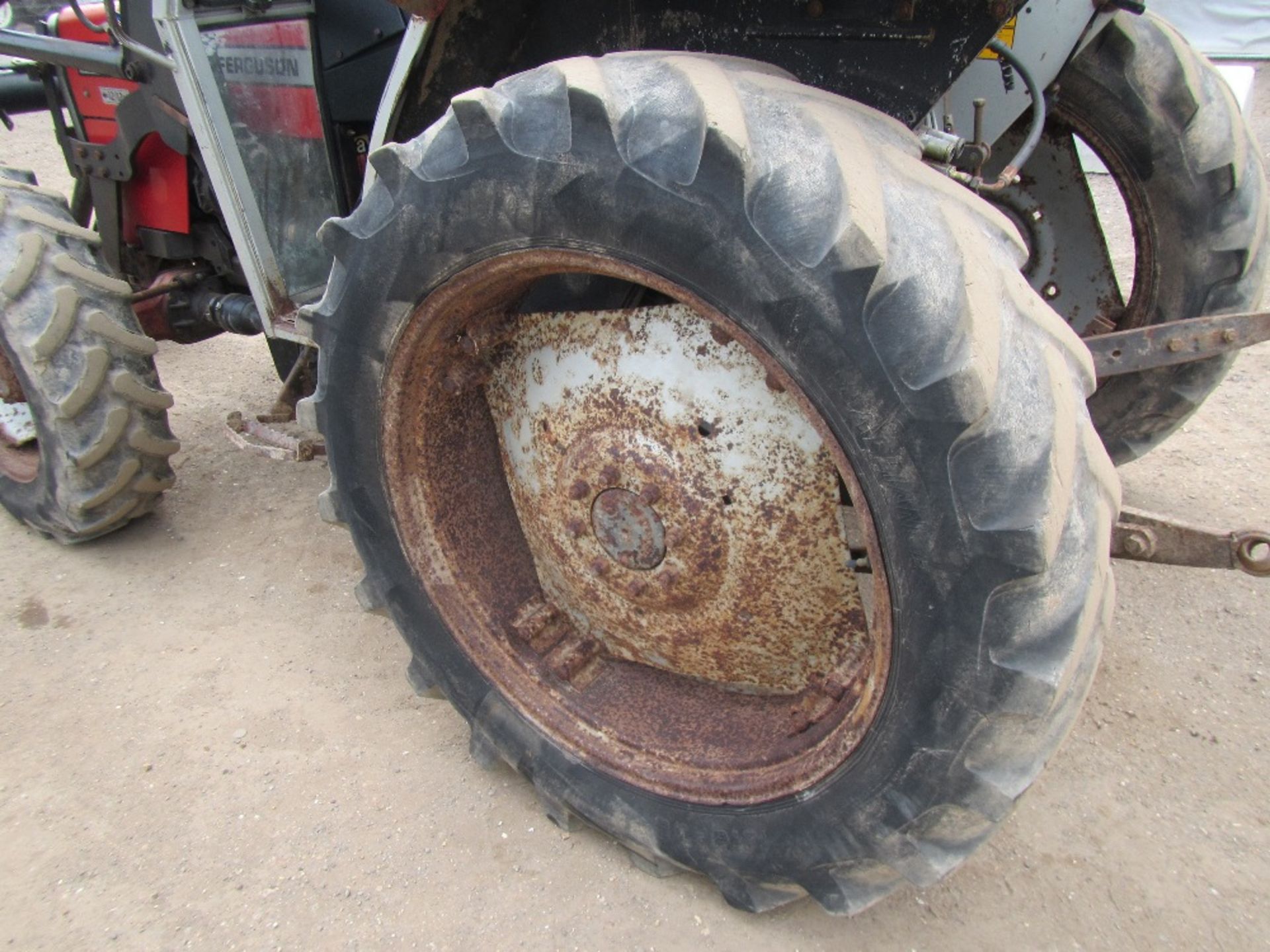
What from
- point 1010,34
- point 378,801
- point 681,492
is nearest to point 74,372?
point 378,801

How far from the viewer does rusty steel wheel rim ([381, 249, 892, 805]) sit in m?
1.59

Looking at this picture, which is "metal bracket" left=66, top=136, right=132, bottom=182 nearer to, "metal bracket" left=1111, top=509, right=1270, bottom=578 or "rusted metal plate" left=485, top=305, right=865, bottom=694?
"rusted metal plate" left=485, top=305, right=865, bottom=694

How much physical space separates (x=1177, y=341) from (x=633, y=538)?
1.23 meters

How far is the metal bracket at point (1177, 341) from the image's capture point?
197cm

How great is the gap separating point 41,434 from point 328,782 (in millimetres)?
1477

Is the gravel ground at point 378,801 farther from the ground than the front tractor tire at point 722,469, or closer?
closer

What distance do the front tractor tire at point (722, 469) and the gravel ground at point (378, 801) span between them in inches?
7.7

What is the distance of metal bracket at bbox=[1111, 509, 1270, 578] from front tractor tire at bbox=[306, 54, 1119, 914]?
677mm

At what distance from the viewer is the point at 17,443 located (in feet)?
10.3

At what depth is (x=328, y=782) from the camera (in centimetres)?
219

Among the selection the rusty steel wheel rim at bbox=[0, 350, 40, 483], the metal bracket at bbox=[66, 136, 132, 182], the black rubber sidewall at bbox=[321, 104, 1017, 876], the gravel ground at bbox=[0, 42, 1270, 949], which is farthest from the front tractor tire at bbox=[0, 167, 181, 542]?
the black rubber sidewall at bbox=[321, 104, 1017, 876]

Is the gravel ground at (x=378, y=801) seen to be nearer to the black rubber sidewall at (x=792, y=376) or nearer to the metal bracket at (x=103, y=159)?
the black rubber sidewall at (x=792, y=376)

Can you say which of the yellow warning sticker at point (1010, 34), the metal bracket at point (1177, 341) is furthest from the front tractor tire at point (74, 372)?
the metal bracket at point (1177, 341)

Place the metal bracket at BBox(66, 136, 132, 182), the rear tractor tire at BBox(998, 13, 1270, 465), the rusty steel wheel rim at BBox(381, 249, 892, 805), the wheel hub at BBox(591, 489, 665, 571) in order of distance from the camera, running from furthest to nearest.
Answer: the metal bracket at BBox(66, 136, 132, 182), the rear tractor tire at BBox(998, 13, 1270, 465), the wheel hub at BBox(591, 489, 665, 571), the rusty steel wheel rim at BBox(381, 249, 892, 805)
